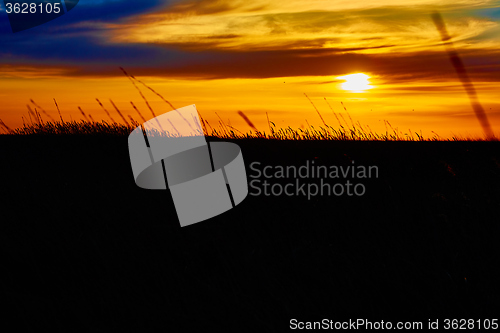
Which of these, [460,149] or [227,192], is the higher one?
[460,149]

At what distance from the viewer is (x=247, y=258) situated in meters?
2.85

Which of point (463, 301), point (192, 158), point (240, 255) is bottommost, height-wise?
point (463, 301)

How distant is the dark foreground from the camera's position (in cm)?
243

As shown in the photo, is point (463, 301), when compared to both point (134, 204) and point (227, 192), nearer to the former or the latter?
point (227, 192)

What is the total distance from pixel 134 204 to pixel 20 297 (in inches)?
57.4

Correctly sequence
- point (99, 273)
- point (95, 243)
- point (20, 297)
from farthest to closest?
point (95, 243) → point (99, 273) → point (20, 297)

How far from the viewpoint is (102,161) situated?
6.09 metres

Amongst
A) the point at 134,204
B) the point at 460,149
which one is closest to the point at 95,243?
the point at 134,204

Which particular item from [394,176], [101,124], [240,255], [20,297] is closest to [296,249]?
[240,255]

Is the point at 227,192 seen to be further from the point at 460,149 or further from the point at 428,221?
the point at 460,149

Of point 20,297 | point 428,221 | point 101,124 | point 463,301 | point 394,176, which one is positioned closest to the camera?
point 463,301

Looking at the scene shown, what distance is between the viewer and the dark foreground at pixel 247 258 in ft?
7.97

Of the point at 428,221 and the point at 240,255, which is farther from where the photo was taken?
the point at 428,221

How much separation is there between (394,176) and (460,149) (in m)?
1.58
